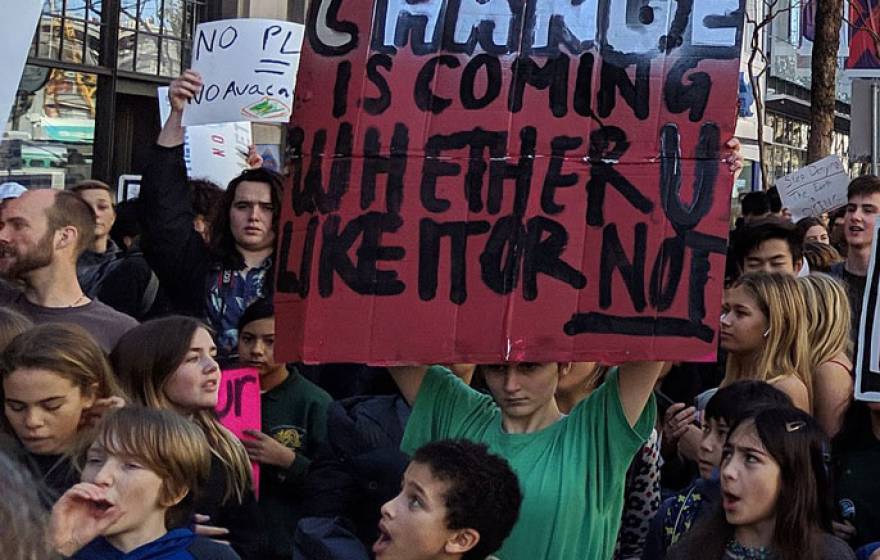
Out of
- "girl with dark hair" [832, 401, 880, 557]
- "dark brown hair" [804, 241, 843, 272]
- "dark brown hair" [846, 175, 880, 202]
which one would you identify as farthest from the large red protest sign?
"dark brown hair" [804, 241, 843, 272]

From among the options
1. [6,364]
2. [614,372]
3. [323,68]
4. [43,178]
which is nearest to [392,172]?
[323,68]

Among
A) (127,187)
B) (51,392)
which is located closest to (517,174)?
(51,392)

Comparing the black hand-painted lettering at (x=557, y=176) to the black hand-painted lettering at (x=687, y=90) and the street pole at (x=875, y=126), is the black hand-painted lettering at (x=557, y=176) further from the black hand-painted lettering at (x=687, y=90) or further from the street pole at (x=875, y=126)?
the street pole at (x=875, y=126)

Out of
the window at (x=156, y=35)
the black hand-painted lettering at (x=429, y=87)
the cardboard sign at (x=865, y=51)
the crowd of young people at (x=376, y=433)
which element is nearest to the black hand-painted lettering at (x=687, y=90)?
the crowd of young people at (x=376, y=433)

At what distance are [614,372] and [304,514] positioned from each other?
1.15m

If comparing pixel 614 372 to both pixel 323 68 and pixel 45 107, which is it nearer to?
pixel 323 68

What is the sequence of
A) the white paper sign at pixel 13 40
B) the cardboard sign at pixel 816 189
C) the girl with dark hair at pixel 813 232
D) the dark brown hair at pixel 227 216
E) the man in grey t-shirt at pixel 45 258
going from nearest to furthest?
the white paper sign at pixel 13 40, the man in grey t-shirt at pixel 45 258, the dark brown hair at pixel 227 216, the girl with dark hair at pixel 813 232, the cardboard sign at pixel 816 189

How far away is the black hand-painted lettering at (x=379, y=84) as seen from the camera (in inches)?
147

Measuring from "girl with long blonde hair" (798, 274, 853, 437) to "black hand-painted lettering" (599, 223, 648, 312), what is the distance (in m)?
1.34

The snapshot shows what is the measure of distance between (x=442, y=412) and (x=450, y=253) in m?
0.46

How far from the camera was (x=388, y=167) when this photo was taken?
3.70 meters

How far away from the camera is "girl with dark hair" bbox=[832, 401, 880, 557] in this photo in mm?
4074

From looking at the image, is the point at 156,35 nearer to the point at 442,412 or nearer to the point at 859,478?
the point at 442,412

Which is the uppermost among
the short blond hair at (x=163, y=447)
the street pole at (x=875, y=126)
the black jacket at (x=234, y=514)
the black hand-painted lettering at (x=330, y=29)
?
the street pole at (x=875, y=126)
